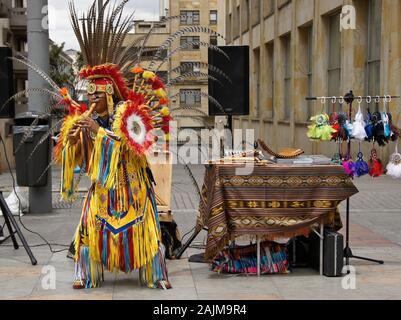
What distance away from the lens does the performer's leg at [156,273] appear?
623 centimetres

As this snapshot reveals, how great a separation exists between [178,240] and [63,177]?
2.01m

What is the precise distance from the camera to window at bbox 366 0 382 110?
19.4 metres

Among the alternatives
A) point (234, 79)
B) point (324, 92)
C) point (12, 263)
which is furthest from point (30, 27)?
→ point (324, 92)

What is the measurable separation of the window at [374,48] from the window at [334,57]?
2.29 m

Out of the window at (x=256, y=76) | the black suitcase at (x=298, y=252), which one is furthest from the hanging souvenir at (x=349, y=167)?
the window at (x=256, y=76)

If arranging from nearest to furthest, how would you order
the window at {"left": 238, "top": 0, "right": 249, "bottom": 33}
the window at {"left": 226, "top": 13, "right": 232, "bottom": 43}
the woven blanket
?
the woven blanket
the window at {"left": 238, "top": 0, "right": 249, "bottom": 33}
the window at {"left": 226, "top": 13, "right": 232, "bottom": 43}

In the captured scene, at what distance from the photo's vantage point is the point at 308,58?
27469mm

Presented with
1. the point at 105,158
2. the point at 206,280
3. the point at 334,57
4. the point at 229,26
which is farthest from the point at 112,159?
the point at 229,26

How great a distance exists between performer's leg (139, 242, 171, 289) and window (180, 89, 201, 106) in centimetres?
139

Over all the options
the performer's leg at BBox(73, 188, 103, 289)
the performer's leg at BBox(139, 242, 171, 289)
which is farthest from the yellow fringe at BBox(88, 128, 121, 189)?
the performer's leg at BBox(139, 242, 171, 289)

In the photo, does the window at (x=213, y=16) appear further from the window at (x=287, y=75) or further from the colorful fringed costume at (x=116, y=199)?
the colorful fringed costume at (x=116, y=199)

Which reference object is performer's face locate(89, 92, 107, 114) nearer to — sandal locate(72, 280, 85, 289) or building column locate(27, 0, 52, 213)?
sandal locate(72, 280, 85, 289)

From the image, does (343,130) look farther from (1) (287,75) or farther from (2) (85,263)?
(1) (287,75)

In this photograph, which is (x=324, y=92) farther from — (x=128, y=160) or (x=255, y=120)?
(x=128, y=160)
